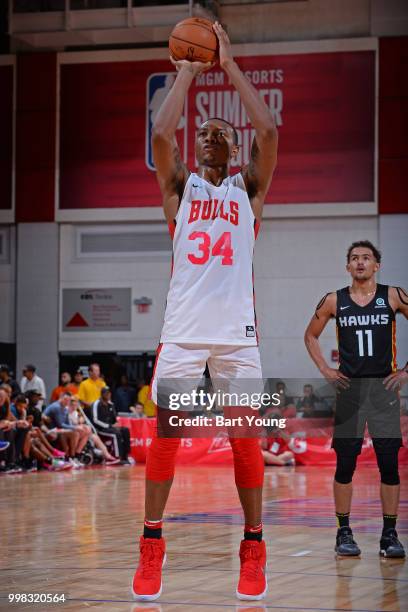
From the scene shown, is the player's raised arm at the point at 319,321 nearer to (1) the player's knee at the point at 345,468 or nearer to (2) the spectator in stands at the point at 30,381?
(1) the player's knee at the point at 345,468

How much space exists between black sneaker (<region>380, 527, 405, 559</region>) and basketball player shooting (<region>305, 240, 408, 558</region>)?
0.06 meters

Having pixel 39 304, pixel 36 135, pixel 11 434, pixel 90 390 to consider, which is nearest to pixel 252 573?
pixel 11 434

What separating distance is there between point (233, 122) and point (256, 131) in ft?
58.0

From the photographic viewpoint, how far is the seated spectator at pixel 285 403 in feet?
55.2

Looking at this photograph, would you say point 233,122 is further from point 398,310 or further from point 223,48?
point 223,48

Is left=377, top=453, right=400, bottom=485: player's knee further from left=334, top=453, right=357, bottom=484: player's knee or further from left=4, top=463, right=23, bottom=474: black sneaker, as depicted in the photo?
left=4, top=463, right=23, bottom=474: black sneaker

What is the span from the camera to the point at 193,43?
431 cm

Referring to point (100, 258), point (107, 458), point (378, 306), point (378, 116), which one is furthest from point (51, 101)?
point (378, 306)

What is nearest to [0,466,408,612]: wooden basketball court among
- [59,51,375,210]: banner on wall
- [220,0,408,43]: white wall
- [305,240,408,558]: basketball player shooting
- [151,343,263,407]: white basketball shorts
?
[305,240,408,558]: basketball player shooting

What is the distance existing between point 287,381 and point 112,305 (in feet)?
14.5

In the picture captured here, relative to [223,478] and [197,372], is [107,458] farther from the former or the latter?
[197,372]

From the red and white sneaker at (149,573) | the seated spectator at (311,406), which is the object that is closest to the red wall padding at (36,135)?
the seated spectator at (311,406)

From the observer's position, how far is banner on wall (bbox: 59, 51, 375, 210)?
68.9 feet

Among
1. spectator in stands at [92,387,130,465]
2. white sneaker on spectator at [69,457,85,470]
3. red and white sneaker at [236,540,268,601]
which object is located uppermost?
red and white sneaker at [236,540,268,601]
